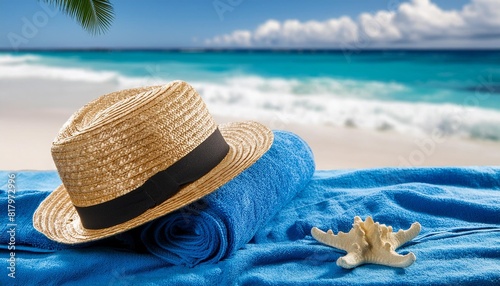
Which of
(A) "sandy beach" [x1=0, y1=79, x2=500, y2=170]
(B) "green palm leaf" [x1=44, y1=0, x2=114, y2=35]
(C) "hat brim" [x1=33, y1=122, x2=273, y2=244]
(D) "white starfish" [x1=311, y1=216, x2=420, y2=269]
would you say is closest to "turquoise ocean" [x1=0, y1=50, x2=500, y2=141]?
(A) "sandy beach" [x1=0, y1=79, x2=500, y2=170]

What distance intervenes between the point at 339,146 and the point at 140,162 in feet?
7.44

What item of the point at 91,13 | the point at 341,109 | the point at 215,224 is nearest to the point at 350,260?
the point at 215,224

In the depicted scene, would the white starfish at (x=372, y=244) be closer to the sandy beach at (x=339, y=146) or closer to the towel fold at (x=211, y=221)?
the towel fold at (x=211, y=221)

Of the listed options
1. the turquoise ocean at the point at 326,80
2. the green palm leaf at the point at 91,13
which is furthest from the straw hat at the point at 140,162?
the turquoise ocean at the point at 326,80

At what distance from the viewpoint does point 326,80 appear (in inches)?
241

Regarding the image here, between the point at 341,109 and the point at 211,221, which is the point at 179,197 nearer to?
the point at 211,221

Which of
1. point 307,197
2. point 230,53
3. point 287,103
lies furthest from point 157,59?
point 307,197

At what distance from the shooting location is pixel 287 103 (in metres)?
5.00

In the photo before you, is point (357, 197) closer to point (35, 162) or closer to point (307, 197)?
point (307, 197)

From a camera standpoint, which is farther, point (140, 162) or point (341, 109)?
point (341, 109)

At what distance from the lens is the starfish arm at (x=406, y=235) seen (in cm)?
120

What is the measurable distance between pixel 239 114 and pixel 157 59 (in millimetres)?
4112

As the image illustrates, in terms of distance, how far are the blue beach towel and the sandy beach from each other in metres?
1.35

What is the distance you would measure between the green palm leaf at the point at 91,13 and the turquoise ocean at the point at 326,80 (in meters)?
1.99
